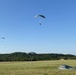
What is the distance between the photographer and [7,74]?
40156 millimetres

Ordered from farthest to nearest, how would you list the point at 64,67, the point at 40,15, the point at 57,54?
the point at 57,54 → the point at 64,67 → the point at 40,15

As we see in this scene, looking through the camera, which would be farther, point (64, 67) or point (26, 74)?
point (64, 67)

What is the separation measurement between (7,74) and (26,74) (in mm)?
3111

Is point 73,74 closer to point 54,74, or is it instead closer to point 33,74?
point 54,74

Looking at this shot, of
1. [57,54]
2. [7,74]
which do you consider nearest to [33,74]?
[7,74]

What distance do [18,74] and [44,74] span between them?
4.23 meters

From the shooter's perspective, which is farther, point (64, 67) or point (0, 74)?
point (64, 67)

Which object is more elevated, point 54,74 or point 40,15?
point 40,15

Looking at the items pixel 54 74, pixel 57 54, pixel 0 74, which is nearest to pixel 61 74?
pixel 54 74

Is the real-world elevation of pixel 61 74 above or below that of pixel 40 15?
below

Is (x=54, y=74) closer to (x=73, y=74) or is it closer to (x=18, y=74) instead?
(x=73, y=74)

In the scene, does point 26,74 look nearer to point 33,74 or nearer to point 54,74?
point 33,74

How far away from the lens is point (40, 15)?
38812mm

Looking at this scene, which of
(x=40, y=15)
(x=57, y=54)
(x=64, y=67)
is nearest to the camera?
(x=40, y=15)
